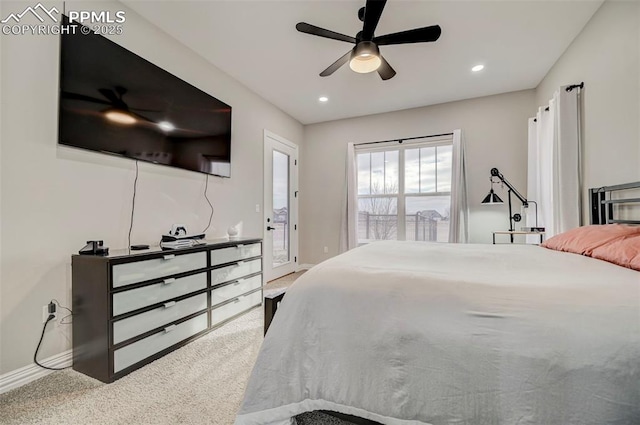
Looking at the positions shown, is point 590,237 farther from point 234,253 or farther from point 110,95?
point 110,95

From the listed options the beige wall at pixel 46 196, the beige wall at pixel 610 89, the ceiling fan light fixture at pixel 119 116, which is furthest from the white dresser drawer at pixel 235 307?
the beige wall at pixel 610 89

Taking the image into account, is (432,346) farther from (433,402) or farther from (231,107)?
(231,107)

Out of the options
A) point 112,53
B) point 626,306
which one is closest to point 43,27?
point 112,53

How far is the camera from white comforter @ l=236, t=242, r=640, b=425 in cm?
83

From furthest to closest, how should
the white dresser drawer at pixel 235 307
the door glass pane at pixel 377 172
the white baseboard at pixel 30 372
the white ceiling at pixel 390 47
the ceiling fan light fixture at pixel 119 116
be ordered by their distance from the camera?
1. the door glass pane at pixel 377 172
2. the white dresser drawer at pixel 235 307
3. the white ceiling at pixel 390 47
4. the ceiling fan light fixture at pixel 119 116
5. the white baseboard at pixel 30 372

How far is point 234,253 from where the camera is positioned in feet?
9.16

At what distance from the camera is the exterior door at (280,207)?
13.9ft

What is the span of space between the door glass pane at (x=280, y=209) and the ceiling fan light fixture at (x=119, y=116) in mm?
2335

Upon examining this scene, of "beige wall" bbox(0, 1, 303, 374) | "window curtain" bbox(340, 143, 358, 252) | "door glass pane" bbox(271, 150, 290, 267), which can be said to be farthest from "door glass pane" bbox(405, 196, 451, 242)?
"beige wall" bbox(0, 1, 303, 374)

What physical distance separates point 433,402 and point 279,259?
378 cm

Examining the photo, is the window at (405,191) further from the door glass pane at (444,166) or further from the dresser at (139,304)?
the dresser at (139,304)

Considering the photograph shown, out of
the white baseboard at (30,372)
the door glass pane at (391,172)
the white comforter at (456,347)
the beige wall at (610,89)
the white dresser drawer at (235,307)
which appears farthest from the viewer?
the door glass pane at (391,172)

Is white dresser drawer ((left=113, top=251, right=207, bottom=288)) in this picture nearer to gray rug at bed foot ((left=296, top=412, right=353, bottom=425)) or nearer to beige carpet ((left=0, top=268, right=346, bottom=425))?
beige carpet ((left=0, top=268, right=346, bottom=425))

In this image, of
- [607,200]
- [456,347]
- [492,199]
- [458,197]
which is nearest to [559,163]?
[607,200]
